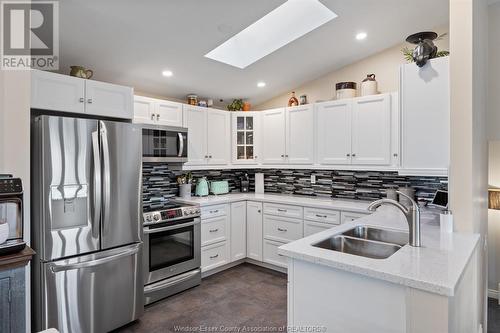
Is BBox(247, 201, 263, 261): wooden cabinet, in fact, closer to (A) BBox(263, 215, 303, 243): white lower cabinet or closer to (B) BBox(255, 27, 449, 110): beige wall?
(A) BBox(263, 215, 303, 243): white lower cabinet

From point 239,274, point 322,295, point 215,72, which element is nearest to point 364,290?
point 322,295

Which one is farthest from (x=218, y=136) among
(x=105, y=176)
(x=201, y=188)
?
(x=105, y=176)

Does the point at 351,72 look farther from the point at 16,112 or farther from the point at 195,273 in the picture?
the point at 16,112

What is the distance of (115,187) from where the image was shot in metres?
2.52

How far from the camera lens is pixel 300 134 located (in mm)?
3936

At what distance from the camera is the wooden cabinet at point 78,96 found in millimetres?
2326

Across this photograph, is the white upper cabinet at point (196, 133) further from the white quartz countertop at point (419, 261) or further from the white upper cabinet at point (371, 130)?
the white quartz countertop at point (419, 261)

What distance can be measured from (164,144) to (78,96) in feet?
3.39

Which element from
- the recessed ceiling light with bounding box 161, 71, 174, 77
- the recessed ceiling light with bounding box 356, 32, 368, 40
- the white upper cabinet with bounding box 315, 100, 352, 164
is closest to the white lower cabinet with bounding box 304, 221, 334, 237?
the white upper cabinet with bounding box 315, 100, 352, 164

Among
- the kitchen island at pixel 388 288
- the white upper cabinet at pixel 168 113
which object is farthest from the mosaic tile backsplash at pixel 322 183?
the kitchen island at pixel 388 288

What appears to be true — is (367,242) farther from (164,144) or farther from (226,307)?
(164,144)

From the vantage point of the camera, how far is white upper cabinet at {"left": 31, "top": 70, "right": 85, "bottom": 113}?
90.8 inches

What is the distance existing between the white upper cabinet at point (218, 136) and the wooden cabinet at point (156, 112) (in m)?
0.52

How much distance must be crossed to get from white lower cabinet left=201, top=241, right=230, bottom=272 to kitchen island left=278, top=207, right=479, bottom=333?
2.06 meters
